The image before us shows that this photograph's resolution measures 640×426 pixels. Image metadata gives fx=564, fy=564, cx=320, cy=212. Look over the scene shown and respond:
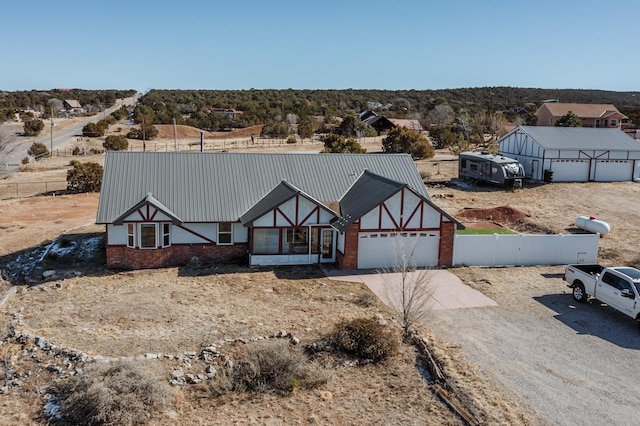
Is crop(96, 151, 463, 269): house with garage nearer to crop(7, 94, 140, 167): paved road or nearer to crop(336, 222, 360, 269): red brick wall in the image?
crop(336, 222, 360, 269): red brick wall

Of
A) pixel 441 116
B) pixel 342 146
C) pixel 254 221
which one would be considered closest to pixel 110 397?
pixel 254 221

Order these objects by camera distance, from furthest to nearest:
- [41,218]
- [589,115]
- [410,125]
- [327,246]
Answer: [410,125]
[589,115]
[41,218]
[327,246]

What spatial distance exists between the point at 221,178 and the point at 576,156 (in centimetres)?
3264

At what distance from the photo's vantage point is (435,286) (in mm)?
22203

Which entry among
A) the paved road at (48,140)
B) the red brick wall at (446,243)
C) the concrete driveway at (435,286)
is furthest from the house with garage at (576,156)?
the paved road at (48,140)

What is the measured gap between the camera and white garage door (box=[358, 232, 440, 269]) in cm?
2444

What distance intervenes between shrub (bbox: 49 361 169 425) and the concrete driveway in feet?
29.2

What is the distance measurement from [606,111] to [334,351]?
272ft

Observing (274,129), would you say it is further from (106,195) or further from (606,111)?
(106,195)

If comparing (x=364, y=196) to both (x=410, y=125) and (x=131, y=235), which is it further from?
(x=410, y=125)

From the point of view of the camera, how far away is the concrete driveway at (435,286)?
2055 centimetres

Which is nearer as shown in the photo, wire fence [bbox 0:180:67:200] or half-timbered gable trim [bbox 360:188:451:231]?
half-timbered gable trim [bbox 360:188:451:231]

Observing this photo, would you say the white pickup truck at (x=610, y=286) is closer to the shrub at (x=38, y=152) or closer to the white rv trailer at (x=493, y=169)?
the white rv trailer at (x=493, y=169)

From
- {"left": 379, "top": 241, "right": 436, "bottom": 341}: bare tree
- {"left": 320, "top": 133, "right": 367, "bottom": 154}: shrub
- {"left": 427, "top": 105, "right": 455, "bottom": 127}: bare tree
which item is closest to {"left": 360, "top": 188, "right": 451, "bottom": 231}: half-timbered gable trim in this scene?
{"left": 379, "top": 241, "right": 436, "bottom": 341}: bare tree
